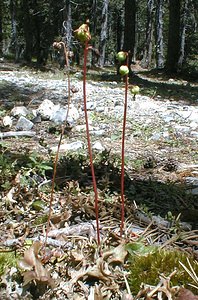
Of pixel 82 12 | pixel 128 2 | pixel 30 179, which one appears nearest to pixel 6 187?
pixel 30 179

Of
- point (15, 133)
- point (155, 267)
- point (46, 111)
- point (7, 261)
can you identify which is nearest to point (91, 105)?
point (46, 111)

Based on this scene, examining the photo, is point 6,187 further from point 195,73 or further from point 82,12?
point 82,12

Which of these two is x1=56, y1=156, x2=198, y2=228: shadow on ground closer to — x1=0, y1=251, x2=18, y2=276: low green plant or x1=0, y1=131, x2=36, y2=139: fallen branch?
x1=0, y1=251, x2=18, y2=276: low green plant

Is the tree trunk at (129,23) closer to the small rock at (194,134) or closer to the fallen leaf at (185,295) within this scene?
the small rock at (194,134)

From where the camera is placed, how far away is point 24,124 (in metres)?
6.13

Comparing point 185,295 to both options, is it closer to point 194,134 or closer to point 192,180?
point 192,180

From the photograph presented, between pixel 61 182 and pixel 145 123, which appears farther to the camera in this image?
pixel 145 123

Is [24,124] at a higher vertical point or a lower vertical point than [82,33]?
lower

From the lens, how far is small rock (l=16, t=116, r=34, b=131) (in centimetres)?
608

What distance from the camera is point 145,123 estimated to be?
679cm

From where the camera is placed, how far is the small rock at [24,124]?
608 cm

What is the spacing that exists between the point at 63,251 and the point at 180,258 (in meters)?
0.66

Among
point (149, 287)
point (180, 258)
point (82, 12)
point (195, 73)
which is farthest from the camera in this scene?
point (82, 12)

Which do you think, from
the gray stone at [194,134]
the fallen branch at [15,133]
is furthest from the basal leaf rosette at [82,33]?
the gray stone at [194,134]
